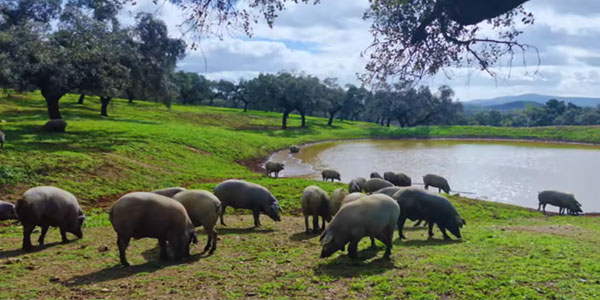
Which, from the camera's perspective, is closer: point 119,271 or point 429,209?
point 119,271

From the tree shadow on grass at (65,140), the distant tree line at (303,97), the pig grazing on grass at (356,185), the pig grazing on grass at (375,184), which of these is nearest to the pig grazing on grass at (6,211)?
the tree shadow on grass at (65,140)

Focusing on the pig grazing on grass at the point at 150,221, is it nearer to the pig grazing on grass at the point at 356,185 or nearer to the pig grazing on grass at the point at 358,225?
the pig grazing on grass at the point at 358,225

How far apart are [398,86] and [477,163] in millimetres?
38147

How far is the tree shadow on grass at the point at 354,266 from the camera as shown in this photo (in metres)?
8.88

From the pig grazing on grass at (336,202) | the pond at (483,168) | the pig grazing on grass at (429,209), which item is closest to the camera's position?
the pig grazing on grass at (429,209)

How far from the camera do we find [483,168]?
128ft

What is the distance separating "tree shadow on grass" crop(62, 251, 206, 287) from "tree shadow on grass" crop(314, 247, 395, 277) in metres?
3.09

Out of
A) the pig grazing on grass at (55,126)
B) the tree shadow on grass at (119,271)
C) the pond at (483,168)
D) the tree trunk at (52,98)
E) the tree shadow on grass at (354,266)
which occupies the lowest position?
the pond at (483,168)

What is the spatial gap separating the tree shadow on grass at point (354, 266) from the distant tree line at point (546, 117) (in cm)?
11479

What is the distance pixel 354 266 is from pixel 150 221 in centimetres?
457

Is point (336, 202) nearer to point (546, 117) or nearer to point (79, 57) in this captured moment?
point (79, 57)

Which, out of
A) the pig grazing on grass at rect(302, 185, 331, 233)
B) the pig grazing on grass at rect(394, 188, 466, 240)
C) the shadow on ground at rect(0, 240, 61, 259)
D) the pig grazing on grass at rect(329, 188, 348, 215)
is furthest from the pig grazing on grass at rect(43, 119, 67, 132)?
the pig grazing on grass at rect(394, 188, 466, 240)

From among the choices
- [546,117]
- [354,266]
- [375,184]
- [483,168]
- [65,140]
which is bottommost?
[483,168]

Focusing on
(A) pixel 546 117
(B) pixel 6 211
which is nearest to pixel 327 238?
(B) pixel 6 211
